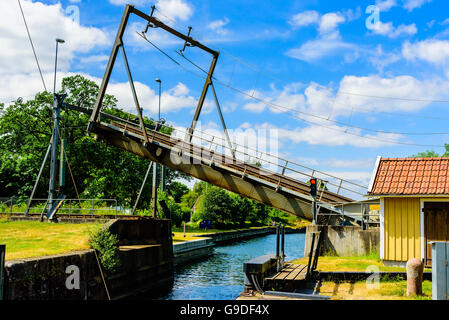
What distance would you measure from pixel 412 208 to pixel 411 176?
1160 mm

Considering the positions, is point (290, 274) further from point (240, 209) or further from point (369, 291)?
point (240, 209)

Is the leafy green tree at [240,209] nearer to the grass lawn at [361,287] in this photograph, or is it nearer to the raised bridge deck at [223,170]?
the raised bridge deck at [223,170]

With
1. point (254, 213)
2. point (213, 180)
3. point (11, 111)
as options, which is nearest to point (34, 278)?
point (213, 180)

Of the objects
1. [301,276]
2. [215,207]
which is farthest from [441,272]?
[215,207]

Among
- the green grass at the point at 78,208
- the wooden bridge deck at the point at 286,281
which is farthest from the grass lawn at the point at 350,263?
the green grass at the point at 78,208

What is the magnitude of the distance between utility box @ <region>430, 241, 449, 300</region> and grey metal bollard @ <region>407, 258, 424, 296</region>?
0.79m

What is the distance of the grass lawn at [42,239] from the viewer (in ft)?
43.7

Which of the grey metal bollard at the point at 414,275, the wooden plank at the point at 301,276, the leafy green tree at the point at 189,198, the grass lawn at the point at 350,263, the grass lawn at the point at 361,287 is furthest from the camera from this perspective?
the leafy green tree at the point at 189,198

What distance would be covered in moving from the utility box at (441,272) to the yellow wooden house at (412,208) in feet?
16.0

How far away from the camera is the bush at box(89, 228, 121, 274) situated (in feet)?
51.7

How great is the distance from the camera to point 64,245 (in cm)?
1498

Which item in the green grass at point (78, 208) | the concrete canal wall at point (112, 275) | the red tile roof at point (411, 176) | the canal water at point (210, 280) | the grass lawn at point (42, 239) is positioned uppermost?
the red tile roof at point (411, 176)
